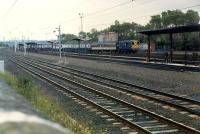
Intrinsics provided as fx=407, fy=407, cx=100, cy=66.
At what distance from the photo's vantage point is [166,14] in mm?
130250

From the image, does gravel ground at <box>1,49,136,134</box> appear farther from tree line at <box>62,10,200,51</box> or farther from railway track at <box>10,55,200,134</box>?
tree line at <box>62,10,200,51</box>

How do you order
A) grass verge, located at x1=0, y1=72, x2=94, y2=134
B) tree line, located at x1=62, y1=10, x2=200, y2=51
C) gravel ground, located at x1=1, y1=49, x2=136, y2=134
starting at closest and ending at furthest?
1. grass verge, located at x1=0, y1=72, x2=94, y2=134
2. gravel ground, located at x1=1, y1=49, x2=136, y2=134
3. tree line, located at x1=62, y1=10, x2=200, y2=51

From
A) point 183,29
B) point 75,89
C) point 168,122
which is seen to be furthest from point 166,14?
point 168,122

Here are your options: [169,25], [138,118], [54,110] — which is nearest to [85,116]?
[54,110]

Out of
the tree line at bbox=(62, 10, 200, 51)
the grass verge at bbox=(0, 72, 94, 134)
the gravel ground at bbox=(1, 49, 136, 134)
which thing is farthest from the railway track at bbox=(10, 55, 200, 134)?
the tree line at bbox=(62, 10, 200, 51)

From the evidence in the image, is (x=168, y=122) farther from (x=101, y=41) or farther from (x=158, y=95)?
(x=101, y=41)

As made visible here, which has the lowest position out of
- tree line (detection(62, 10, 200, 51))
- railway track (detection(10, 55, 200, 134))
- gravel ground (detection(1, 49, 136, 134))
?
gravel ground (detection(1, 49, 136, 134))

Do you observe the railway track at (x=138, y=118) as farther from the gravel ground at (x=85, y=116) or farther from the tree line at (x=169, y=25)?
the tree line at (x=169, y=25)

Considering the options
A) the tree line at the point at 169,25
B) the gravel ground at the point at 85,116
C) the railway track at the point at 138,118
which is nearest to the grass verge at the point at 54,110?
the gravel ground at the point at 85,116

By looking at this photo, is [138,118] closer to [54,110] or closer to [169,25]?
[54,110]

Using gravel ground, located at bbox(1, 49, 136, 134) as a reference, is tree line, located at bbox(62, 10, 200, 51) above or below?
above

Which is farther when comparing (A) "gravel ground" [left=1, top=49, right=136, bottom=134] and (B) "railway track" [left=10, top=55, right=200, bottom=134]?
(A) "gravel ground" [left=1, top=49, right=136, bottom=134]

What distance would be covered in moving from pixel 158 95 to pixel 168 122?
7.22 m

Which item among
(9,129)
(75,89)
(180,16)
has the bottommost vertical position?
(75,89)
